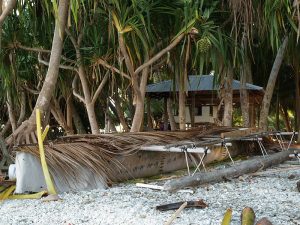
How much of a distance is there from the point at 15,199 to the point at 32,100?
5.12 metres

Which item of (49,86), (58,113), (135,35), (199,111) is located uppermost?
(135,35)

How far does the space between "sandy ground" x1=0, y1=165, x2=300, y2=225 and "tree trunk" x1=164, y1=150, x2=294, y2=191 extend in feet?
0.31

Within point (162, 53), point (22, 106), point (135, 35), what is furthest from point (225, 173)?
point (22, 106)

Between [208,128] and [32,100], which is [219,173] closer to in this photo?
[208,128]

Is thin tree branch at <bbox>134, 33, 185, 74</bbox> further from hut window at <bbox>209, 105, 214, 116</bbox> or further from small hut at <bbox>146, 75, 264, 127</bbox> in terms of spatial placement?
hut window at <bbox>209, 105, 214, 116</bbox>

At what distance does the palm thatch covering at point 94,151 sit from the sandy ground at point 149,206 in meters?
0.23

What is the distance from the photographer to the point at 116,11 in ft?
17.0

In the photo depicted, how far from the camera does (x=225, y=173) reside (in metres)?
4.81

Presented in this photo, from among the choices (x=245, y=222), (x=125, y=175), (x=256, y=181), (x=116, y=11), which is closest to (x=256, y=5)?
(x=116, y=11)

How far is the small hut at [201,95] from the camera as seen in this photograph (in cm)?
931

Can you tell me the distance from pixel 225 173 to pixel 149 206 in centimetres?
157

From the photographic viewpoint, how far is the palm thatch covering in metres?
4.16

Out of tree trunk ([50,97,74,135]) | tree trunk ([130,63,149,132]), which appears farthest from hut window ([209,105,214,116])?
tree trunk ([130,63,149,132])

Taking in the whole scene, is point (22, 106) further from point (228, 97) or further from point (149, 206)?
point (149, 206)
